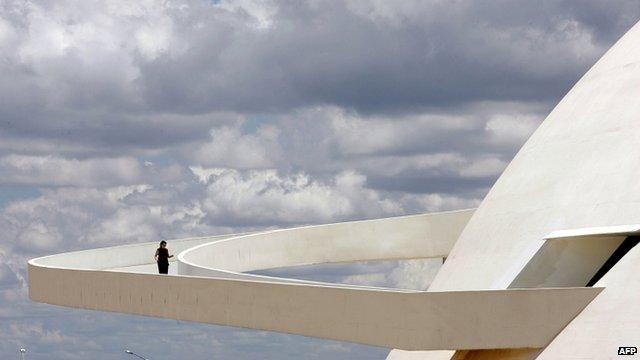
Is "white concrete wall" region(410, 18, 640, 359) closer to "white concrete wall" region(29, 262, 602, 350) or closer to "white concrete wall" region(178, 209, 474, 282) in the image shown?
"white concrete wall" region(29, 262, 602, 350)

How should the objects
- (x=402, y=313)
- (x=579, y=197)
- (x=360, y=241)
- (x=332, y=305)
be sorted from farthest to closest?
(x=360, y=241)
(x=579, y=197)
(x=332, y=305)
(x=402, y=313)

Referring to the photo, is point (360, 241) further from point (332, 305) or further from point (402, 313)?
point (402, 313)

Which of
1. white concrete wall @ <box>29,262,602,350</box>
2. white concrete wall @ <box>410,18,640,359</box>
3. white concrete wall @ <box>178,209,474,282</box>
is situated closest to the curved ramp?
white concrete wall @ <box>29,262,602,350</box>

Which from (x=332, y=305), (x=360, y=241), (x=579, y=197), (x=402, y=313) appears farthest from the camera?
(x=360, y=241)

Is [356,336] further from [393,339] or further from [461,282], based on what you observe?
[461,282]

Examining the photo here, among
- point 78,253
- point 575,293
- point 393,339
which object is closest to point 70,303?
point 78,253

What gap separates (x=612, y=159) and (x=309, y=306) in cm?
892

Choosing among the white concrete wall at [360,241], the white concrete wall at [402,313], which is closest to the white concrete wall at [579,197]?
the white concrete wall at [402,313]

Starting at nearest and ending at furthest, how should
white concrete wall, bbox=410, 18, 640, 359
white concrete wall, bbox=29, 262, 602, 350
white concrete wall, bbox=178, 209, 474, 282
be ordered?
white concrete wall, bbox=29, 262, 602, 350
white concrete wall, bbox=410, 18, 640, 359
white concrete wall, bbox=178, 209, 474, 282

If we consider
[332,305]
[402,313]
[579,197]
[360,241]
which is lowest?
[402,313]

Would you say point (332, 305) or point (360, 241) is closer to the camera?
point (332, 305)

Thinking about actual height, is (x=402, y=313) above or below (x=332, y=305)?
below

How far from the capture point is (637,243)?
28.9m

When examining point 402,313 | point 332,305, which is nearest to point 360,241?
point 332,305
